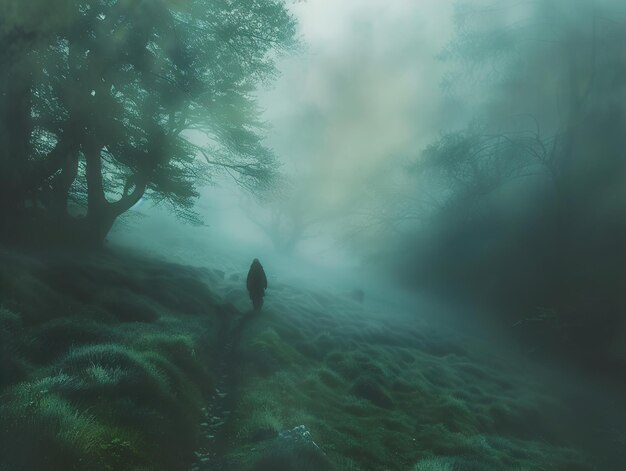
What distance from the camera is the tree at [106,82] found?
13.0m

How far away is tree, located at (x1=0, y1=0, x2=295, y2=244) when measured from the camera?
13047 millimetres

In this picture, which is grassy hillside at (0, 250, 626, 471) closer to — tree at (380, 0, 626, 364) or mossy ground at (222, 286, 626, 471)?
mossy ground at (222, 286, 626, 471)

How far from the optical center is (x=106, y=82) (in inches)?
600

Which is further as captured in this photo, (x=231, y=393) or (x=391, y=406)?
(x=391, y=406)

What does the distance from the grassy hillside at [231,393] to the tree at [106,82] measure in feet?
11.0

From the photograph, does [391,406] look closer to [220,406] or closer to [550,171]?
[220,406]

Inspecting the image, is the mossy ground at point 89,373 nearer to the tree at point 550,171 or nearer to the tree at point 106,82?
the tree at point 106,82

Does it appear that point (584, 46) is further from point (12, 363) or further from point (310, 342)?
point (12, 363)

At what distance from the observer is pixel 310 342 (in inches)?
639

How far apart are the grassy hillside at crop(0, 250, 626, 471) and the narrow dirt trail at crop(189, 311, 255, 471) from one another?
8cm

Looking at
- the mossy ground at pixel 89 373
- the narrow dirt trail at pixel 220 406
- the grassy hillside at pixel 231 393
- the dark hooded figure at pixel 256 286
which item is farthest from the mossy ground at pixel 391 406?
the mossy ground at pixel 89 373

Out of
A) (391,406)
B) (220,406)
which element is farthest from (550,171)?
(220,406)

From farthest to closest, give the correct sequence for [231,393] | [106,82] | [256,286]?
[256,286]
[106,82]
[231,393]

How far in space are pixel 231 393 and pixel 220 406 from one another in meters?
0.77
